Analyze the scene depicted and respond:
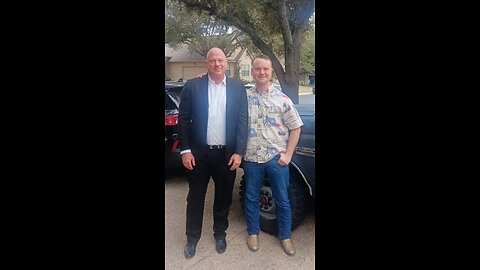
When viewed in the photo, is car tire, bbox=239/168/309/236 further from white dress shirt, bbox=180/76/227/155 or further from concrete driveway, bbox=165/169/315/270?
Result: white dress shirt, bbox=180/76/227/155

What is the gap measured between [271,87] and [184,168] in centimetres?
75

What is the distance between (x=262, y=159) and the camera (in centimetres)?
202

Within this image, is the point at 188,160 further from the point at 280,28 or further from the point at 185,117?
the point at 280,28

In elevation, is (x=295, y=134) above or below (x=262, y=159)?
above

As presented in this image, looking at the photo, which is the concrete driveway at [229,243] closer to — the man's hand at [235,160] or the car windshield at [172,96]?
the man's hand at [235,160]

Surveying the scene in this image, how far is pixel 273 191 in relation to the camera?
6.80 feet

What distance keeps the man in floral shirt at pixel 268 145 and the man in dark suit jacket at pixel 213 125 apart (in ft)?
0.24

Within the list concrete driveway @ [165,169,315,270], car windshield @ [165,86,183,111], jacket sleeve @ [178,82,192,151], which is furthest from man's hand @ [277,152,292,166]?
car windshield @ [165,86,183,111]

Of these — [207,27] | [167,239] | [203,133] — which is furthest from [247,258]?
[207,27]

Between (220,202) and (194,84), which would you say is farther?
(220,202)

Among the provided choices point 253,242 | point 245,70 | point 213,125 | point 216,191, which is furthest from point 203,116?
point 253,242

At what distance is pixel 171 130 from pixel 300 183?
912mm

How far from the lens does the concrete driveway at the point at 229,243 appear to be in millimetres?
2045
